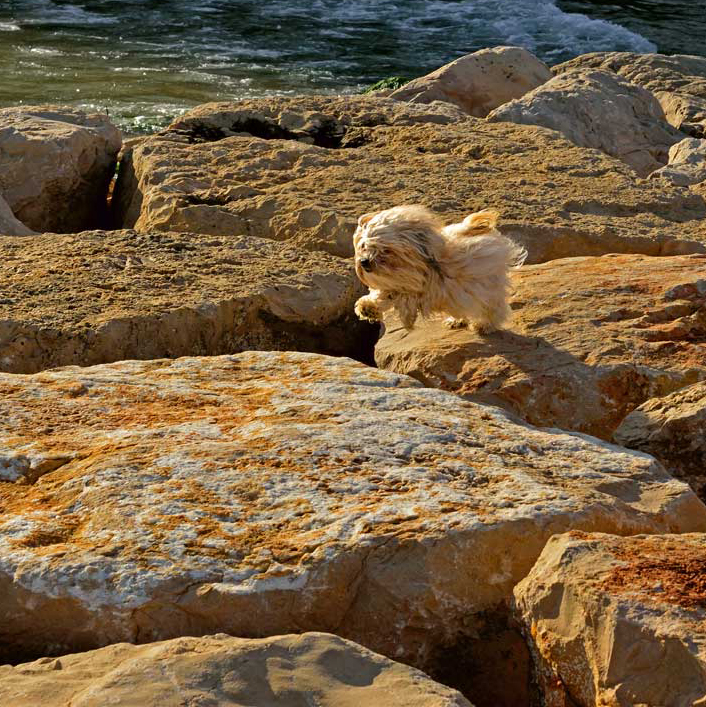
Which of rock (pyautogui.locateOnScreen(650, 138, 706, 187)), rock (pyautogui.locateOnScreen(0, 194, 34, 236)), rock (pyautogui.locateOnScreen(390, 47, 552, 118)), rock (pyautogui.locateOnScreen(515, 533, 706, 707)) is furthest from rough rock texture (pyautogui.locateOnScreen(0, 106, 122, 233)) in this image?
rock (pyautogui.locateOnScreen(515, 533, 706, 707))

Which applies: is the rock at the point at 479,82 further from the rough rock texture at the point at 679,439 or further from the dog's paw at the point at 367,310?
the rough rock texture at the point at 679,439

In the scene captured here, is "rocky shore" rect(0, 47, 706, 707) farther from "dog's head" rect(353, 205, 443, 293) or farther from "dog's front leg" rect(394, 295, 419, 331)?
"dog's head" rect(353, 205, 443, 293)

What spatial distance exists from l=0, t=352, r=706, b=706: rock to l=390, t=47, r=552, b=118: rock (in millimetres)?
6913

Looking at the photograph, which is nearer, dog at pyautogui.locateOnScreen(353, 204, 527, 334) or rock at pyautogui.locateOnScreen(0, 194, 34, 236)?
dog at pyautogui.locateOnScreen(353, 204, 527, 334)

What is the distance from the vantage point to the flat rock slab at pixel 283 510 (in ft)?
11.0

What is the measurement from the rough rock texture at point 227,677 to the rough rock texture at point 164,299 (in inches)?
97.9

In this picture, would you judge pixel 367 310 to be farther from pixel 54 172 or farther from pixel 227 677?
pixel 54 172

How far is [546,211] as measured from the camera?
699 centimetres

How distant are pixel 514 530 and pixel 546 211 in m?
3.76

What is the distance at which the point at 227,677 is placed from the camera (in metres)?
2.92

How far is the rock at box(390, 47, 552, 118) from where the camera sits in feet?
35.6

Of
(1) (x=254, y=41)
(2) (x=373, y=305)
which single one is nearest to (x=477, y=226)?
(2) (x=373, y=305)

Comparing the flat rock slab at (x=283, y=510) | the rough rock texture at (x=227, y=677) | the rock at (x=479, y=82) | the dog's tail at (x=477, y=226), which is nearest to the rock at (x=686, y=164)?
the rock at (x=479, y=82)

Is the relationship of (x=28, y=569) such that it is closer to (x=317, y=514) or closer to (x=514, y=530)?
(x=317, y=514)
